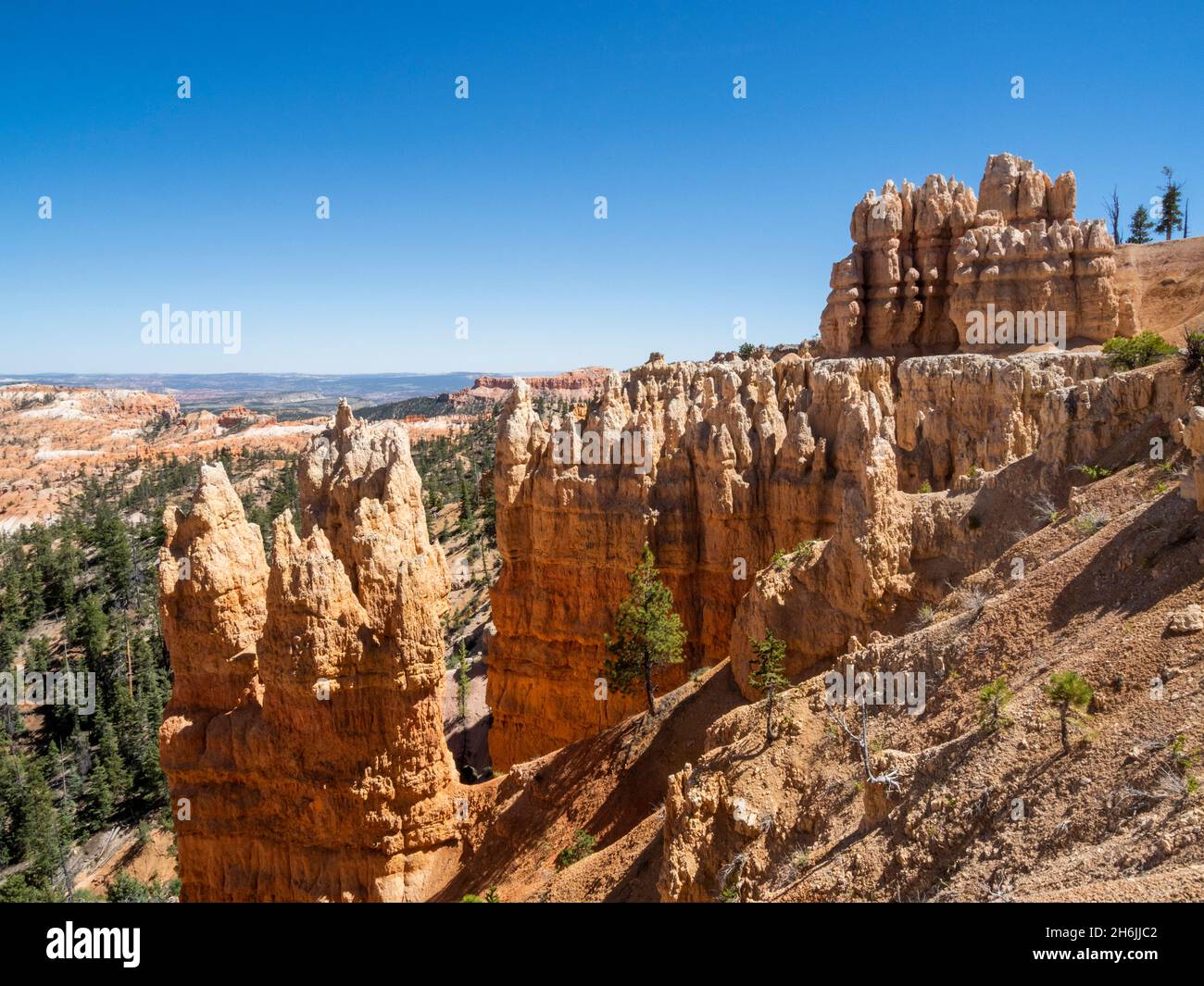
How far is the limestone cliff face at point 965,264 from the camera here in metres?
42.4

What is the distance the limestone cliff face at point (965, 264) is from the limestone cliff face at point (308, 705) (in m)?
37.3

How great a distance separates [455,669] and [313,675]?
29.3 m

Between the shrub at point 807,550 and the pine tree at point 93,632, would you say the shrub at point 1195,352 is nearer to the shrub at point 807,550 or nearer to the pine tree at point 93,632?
the shrub at point 807,550

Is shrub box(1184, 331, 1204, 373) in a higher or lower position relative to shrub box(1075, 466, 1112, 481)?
higher

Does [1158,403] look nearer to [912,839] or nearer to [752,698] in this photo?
[752,698]

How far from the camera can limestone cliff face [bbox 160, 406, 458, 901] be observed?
18.0 m

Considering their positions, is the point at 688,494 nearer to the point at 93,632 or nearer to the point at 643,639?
the point at 643,639

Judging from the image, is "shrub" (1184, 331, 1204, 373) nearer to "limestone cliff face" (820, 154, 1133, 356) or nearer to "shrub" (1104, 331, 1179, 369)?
"shrub" (1104, 331, 1179, 369)

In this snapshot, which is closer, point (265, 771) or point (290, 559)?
point (290, 559)

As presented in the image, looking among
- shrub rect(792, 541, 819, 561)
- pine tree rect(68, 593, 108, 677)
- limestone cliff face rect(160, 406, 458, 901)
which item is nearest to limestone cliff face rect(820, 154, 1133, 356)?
shrub rect(792, 541, 819, 561)

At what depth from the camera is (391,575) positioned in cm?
1831

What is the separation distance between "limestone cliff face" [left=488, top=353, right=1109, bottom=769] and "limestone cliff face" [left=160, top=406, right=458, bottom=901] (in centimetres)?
1098

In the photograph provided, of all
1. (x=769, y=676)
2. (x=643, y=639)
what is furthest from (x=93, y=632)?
(x=769, y=676)
